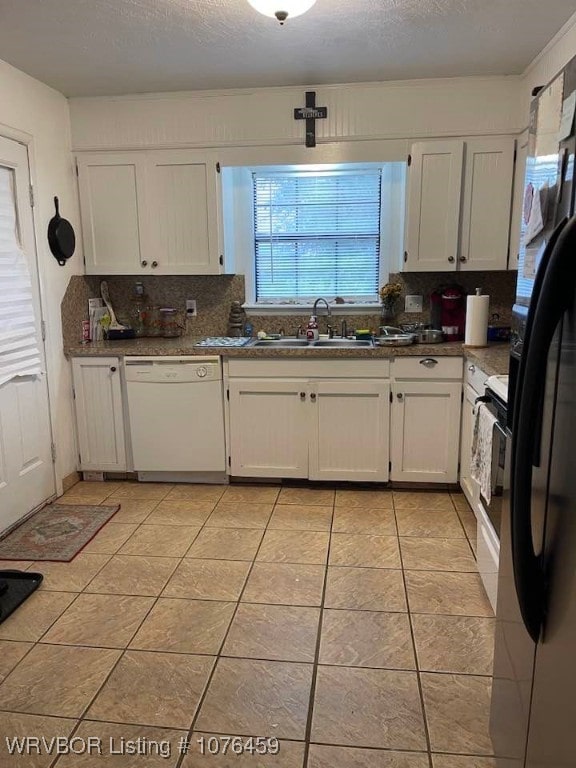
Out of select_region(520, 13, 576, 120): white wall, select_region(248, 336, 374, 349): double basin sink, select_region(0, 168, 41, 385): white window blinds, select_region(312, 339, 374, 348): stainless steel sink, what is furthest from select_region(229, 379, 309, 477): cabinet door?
select_region(520, 13, 576, 120): white wall

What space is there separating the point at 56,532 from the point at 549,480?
271 cm

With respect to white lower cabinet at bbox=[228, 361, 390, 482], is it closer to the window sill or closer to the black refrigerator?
the window sill

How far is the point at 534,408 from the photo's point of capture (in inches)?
37.9

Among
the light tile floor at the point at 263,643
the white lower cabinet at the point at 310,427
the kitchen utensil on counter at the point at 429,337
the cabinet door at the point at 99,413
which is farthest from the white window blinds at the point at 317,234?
Result: the light tile floor at the point at 263,643

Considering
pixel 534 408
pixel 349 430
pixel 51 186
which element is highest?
pixel 51 186

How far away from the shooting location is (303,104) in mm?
3377

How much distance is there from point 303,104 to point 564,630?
327 cm

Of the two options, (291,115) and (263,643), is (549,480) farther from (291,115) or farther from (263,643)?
(291,115)

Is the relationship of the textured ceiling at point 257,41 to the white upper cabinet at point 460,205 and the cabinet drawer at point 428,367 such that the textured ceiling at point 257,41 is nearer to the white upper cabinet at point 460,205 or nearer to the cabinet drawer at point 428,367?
the white upper cabinet at point 460,205

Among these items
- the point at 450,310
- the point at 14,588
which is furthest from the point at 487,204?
the point at 14,588

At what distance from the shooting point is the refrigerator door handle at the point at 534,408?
0.89 meters

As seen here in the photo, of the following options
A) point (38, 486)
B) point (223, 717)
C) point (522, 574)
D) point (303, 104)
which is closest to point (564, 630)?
point (522, 574)

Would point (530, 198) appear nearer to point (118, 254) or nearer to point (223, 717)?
point (223, 717)

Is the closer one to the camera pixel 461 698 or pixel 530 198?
pixel 530 198
